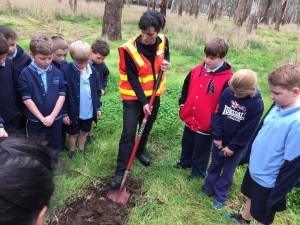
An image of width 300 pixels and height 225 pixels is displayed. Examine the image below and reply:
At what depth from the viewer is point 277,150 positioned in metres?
2.27

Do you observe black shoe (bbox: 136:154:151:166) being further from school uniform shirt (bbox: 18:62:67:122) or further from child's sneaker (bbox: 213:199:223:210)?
school uniform shirt (bbox: 18:62:67:122)

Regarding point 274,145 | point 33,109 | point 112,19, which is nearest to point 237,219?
point 274,145

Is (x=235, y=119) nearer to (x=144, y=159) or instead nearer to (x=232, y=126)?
(x=232, y=126)

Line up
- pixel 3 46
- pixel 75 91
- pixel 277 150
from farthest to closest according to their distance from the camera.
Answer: pixel 75 91
pixel 3 46
pixel 277 150

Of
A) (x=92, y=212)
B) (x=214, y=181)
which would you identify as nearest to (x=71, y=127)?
(x=92, y=212)

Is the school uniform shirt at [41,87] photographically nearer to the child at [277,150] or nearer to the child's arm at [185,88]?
the child's arm at [185,88]

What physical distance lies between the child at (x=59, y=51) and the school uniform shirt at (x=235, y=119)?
1844 mm

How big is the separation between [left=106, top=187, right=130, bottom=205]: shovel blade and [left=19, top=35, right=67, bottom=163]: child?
72cm

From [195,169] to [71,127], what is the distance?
59.8 inches

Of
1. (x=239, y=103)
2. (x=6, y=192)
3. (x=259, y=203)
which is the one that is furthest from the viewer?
(x=239, y=103)

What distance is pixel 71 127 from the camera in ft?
11.4

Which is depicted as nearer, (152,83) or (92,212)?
(92,212)

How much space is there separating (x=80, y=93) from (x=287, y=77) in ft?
7.03

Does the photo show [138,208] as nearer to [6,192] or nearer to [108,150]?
[108,150]
